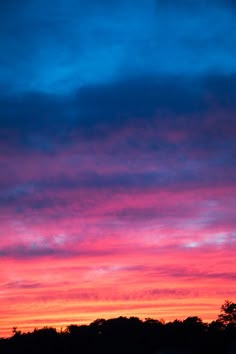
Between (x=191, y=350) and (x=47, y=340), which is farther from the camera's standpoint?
(x=47, y=340)

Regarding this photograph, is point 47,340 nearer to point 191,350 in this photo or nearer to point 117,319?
point 117,319

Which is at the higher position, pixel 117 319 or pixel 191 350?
pixel 117 319

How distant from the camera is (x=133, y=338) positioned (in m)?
108

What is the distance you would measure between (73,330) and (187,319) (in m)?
26.1

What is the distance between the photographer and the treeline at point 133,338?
94750 millimetres

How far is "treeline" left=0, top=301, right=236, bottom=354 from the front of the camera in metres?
94.8

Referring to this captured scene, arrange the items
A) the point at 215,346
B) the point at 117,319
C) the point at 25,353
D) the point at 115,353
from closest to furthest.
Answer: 1. the point at 215,346
2. the point at 115,353
3. the point at 25,353
4. the point at 117,319

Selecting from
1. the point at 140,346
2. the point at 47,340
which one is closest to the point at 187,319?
the point at 140,346

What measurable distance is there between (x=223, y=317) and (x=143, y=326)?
1680cm

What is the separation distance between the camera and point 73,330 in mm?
120500

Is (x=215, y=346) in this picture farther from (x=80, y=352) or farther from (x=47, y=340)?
(x=47, y=340)

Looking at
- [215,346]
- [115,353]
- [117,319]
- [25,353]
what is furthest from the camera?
[117,319]

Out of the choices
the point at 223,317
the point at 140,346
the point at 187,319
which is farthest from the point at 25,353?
the point at 223,317

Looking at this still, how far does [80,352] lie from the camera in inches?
4090
